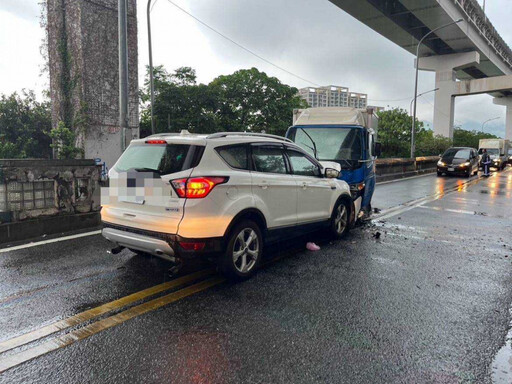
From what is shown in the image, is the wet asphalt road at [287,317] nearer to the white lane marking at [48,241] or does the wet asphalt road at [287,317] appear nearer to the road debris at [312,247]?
the road debris at [312,247]

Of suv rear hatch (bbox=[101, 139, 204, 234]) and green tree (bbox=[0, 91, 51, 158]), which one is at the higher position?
green tree (bbox=[0, 91, 51, 158])

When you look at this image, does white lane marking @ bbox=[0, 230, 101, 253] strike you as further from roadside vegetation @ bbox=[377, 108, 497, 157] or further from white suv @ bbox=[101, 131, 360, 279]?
roadside vegetation @ bbox=[377, 108, 497, 157]

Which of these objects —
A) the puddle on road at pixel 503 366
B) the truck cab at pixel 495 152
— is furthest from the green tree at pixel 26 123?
the truck cab at pixel 495 152

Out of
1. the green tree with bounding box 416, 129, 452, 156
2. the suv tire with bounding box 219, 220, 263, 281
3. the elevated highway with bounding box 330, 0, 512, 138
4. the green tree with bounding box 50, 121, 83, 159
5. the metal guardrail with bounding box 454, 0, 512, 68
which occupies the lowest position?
the suv tire with bounding box 219, 220, 263, 281

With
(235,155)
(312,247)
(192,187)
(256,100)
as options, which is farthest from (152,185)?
(256,100)

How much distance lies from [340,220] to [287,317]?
11.5 feet

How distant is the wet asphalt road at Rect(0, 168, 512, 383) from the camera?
2.69 meters

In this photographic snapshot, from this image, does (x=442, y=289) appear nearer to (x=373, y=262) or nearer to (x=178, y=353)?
(x=373, y=262)

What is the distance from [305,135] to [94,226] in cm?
518

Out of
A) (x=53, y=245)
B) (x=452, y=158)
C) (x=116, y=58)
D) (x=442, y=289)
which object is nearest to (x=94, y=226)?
(x=53, y=245)

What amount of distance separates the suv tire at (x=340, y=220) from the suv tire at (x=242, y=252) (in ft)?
7.13

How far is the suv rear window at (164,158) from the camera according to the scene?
401 centimetres

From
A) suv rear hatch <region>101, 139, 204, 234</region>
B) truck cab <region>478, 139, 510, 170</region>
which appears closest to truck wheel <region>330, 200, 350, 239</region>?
suv rear hatch <region>101, 139, 204, 234</region>

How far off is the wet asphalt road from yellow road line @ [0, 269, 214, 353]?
0.09 m
